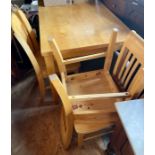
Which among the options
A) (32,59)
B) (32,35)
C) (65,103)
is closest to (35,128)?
(32,59)

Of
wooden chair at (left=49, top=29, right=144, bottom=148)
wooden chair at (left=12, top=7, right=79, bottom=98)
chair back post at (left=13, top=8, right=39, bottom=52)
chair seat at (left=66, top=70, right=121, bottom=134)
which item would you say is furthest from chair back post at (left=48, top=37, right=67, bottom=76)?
chair back post at (left=13, top=8, right=39, bottom=52)

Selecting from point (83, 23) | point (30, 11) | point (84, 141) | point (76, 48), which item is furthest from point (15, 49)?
point (84, 141)

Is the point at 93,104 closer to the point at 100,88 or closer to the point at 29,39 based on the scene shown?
the point at 100,88

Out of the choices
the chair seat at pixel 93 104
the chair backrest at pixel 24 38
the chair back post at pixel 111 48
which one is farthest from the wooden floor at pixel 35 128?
the chair back post at pixel 111 48

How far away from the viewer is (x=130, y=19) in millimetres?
1540

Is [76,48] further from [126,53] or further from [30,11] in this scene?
[30,11]

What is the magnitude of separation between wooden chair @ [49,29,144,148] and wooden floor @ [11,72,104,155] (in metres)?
0.11

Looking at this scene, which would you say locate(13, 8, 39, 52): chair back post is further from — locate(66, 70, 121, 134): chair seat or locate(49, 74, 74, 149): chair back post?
locate(49, 74, 74, 149): chair back post

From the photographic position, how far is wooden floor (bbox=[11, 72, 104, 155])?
1.41 meters

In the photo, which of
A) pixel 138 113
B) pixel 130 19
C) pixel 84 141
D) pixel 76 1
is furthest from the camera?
pixel 76 1

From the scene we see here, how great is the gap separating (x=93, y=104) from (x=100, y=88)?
0.19 metres

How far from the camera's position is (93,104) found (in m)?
1.22

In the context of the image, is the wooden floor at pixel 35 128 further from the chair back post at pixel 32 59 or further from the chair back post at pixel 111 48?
the chair back post at pixel 111 48

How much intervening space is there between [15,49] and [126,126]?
1706 millimetres
